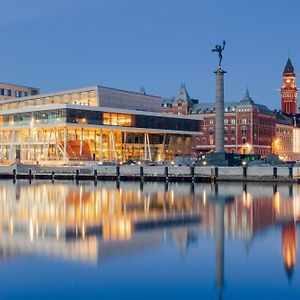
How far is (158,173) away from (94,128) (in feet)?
114

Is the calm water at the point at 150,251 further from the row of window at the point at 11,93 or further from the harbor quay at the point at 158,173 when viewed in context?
the row of window at the point at 11,93

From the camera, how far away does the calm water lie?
2259cm

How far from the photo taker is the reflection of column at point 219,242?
24.3 metres

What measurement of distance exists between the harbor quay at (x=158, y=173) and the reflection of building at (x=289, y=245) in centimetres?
4490

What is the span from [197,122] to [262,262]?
121539 millimetres

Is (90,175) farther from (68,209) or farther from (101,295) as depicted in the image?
(101,295)

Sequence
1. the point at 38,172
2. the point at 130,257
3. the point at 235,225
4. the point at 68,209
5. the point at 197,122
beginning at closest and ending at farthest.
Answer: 1. the point at 130,257
2. the point at 235,225
3. the point at 68,209
4. the point at 38,172
5. the point at 197,122

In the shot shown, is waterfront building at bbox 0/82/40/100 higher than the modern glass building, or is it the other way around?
waterfront building at bbox 0/82/40/100

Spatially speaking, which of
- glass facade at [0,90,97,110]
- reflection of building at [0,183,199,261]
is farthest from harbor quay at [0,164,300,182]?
glass facade at [0,90,97,110]

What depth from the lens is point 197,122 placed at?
5827 inches

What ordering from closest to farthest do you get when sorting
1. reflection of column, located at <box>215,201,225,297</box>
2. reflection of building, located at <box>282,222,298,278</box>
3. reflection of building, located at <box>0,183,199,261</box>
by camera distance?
reflection of column, located at <box>215,201,225,297</box>
reflection of building, located at <box>282,222,298,278</box>
reflection of building, located at <box>0,183,199,261</box>

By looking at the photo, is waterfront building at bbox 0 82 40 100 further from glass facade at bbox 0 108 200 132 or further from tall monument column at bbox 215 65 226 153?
tall monument column at bbox 215 65 226 153

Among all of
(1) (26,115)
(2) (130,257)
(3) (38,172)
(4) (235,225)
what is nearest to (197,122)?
(1) (26,115)

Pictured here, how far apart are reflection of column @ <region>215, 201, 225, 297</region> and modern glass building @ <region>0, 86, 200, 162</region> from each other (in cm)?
7640
